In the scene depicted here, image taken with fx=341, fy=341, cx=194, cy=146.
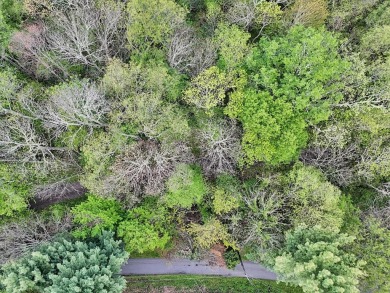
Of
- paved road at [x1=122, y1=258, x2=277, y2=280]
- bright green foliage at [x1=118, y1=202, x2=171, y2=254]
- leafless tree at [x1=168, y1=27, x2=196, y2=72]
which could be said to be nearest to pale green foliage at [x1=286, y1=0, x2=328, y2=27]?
leafless tree at [x1=168, y1=27, x2=196, y2=72]

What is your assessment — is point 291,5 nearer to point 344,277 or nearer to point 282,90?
point 282,90

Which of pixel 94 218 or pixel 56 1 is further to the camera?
pixel 56 1

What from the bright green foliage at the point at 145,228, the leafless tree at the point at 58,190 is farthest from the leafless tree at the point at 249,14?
the leafless tree at the point at 58,190

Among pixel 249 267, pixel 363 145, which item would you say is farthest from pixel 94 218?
pixel 363 145

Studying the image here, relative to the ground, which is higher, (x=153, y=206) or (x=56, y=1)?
(x=56, y=1)

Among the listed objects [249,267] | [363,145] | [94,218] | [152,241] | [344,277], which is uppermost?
[363,145]

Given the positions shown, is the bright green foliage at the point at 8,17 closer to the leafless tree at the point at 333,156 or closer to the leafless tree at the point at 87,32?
the leafless tree at the point at 87,32
